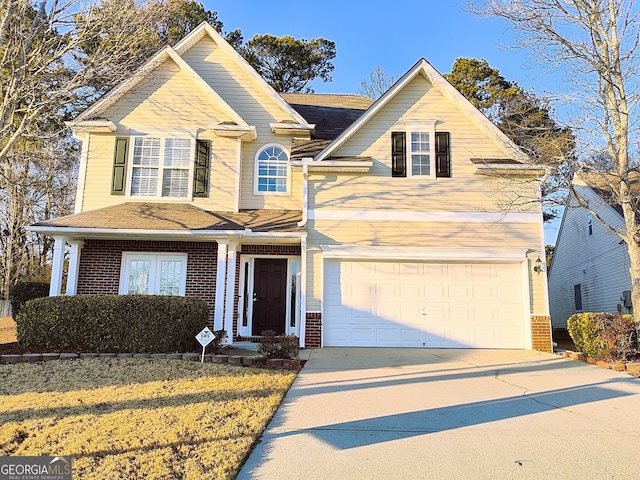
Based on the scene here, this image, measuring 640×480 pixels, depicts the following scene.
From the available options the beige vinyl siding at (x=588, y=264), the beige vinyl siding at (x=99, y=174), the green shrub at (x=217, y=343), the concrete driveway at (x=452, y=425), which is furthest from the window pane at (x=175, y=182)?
the beige vinyl siding at (x=588, y=264)

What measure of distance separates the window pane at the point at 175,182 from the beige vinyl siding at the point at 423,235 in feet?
12.0

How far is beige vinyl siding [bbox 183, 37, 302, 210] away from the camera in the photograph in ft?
41.7

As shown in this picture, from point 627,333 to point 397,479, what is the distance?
7458 mm

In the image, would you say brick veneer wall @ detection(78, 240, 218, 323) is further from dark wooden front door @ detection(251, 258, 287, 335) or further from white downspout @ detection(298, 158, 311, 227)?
white downspout @ detection(298, 158, 311, 227)

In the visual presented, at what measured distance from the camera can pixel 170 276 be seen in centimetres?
1178

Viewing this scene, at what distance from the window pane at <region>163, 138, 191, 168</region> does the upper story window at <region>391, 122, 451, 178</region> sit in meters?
5.49

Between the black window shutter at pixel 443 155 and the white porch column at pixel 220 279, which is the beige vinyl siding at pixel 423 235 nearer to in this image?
the black window shutter at pixel 443 155

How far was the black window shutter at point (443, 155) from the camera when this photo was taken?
11.8 metres

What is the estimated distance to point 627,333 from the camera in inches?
348

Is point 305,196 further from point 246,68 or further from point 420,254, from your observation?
point 246,68

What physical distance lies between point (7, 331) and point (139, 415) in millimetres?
10766

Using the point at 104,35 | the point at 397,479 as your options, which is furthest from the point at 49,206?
the point at 397,479

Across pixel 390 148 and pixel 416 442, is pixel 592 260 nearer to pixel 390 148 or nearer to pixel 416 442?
pixel 390 148

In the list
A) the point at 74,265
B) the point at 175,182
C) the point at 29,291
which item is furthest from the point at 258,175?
the point at 29,291
